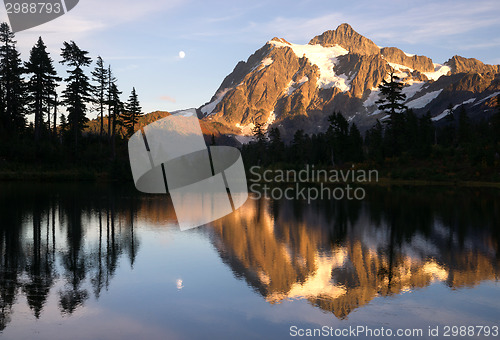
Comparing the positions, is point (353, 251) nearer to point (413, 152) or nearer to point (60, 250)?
point (60, 250)

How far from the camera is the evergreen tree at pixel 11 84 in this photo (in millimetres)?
69000

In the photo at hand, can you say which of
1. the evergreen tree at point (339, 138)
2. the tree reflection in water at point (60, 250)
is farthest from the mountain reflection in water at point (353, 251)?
the evergreen tree at point (339, 138)

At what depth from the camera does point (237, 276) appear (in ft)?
51.1

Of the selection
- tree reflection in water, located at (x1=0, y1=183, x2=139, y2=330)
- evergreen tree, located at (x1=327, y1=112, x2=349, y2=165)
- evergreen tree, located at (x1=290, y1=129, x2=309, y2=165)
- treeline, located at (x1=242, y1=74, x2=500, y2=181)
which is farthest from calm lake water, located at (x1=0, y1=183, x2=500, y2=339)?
evergreen tree, located at (x1=290, y1=129, x2=309, y2=165)

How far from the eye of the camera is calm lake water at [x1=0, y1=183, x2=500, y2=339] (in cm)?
1118

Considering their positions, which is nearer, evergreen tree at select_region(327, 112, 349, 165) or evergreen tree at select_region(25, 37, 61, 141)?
evergreen tree at select_region(25, 37, 61, 141)

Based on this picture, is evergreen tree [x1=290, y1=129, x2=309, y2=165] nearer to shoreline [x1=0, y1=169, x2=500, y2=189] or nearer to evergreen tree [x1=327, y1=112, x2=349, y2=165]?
evergreen tree [x1=327, y1=112, x2=349, y2=165]

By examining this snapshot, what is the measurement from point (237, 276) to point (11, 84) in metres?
68.3

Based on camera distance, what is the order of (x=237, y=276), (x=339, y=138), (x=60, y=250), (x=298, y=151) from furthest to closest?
(x=298, y=151) → (x=339, y=138) → (x=60, y=250) → (x=237, y=276)

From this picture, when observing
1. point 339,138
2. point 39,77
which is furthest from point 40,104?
point 339,138

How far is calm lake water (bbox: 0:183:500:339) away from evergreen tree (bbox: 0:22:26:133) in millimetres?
47678

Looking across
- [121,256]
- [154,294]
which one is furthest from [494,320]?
[121,256]

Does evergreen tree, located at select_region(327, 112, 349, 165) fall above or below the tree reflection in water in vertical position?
above

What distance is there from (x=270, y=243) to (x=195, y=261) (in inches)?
187
